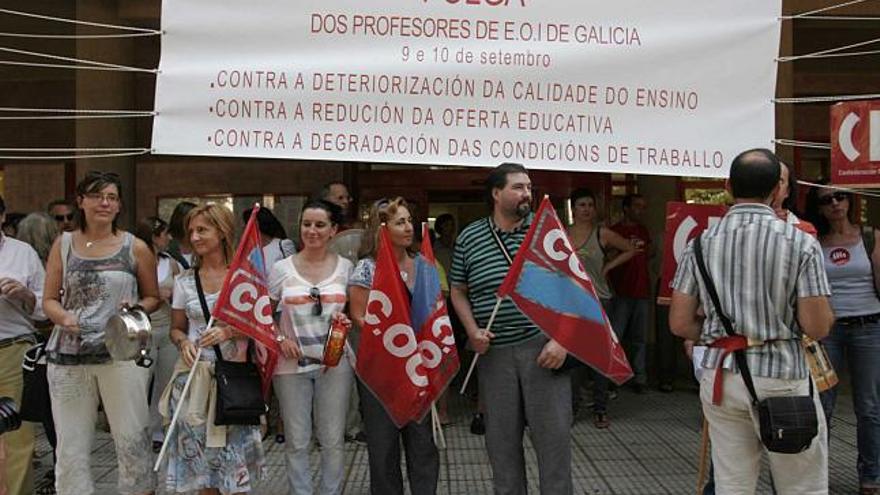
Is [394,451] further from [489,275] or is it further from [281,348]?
[489,275]

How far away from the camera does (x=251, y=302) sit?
3.98m

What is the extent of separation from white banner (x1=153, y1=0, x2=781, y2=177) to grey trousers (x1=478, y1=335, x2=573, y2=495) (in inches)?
38.8

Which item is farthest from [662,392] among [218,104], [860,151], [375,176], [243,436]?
[218,104]

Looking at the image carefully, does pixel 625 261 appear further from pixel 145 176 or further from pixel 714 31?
pixel 145 176

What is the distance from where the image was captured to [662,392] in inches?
351

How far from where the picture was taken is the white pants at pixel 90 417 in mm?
4148

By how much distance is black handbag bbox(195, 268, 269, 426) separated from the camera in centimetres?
396

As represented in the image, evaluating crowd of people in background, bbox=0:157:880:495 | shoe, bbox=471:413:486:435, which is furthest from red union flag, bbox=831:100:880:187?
shoe, bbox=471:413:486:435

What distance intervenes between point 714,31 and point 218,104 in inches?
98.1

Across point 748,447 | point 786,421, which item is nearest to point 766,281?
point 786,421

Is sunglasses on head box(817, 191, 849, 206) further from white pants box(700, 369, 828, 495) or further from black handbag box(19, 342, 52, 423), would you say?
black handbag box(19, 342, 52, 423)

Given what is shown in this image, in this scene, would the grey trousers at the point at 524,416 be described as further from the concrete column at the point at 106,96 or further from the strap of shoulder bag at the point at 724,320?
the concrete column at the point at 106,96

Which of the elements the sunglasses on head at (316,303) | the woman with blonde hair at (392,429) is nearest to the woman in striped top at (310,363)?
the sunglasses on head at (316,303)

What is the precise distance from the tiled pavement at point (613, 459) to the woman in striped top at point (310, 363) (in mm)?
1343
